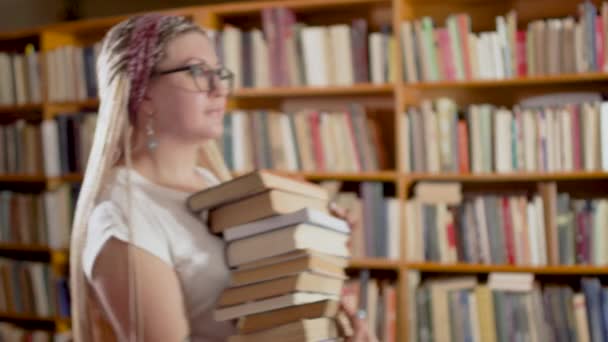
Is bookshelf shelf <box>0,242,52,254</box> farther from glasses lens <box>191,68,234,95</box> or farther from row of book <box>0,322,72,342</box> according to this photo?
glasses lens <box>191,68,234,95</box>

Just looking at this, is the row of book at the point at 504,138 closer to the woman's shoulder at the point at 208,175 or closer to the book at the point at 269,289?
the woman's shoulder at the point at 208,175

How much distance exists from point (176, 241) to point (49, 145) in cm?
298

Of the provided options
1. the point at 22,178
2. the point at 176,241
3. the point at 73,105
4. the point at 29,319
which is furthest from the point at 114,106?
the point at 29,319

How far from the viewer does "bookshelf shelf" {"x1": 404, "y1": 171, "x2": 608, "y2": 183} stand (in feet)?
10.2

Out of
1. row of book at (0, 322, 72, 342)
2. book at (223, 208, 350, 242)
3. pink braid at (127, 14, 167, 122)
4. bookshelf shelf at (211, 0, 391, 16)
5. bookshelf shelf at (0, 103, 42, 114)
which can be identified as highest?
bookshelf shelf at (211, 0, 391, 16)

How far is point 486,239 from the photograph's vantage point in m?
3.25

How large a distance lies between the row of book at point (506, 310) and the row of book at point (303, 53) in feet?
3.06

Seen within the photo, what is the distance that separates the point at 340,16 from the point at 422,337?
1.55 m

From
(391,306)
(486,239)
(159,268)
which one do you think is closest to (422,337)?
(391,306)

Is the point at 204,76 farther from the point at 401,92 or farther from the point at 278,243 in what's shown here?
the point at 401,92

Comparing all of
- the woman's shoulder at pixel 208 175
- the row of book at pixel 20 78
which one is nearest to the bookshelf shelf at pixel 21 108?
the row of book at pixel 20 78

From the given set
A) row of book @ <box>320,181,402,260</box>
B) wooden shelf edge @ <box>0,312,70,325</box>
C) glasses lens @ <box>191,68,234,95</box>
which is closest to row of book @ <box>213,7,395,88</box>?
row of book @ <box>320,181,402,260</box>

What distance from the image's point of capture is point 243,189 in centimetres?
125

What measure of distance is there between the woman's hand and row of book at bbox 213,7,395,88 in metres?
2.15
